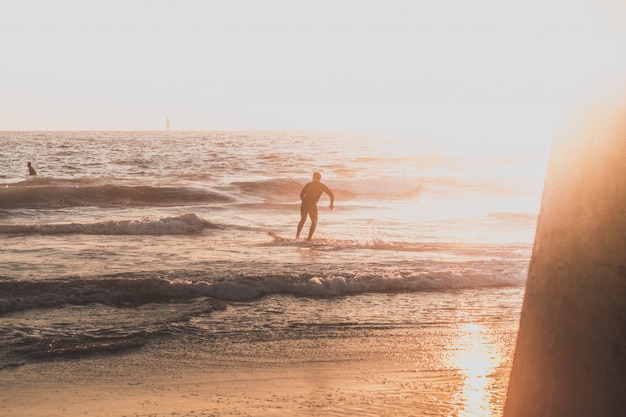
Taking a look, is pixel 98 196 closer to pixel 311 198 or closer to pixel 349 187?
pixel 349 187

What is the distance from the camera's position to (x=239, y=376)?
6254mm

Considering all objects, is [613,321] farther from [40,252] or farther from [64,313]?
[40,252]

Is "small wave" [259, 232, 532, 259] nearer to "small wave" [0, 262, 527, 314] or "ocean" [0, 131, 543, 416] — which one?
"ocean" [0, 131, 543, 416]

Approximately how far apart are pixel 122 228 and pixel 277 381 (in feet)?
44.1

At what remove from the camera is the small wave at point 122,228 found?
18.1 m

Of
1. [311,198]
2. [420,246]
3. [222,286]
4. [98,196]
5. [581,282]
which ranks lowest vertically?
[98,196]

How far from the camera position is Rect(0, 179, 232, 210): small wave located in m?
27.6

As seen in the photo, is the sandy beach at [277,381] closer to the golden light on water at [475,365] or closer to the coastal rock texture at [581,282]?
the golden light on water at [475,365]

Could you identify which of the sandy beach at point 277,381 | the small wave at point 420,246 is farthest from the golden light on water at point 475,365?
the small wave at point 420,246

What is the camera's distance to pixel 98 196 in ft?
96.8

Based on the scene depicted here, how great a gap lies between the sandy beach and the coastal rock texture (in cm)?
297

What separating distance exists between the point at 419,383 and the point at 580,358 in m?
3.88

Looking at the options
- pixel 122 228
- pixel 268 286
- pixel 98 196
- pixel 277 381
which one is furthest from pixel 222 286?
pixel 98 196

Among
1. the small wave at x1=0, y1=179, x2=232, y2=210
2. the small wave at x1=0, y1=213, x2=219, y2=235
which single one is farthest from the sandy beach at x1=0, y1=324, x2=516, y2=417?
the small wave at x1=0, y1=179, x2=232, y2=210
